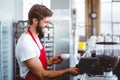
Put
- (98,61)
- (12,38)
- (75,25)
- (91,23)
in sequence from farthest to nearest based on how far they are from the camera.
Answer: (91,23) < (75,25) < (12,38) < (98,61)

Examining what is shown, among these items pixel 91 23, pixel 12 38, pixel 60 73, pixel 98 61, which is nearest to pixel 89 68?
pixel 98 61

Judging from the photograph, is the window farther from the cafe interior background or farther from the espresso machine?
the espresso machine

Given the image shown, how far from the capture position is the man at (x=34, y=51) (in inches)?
86.0

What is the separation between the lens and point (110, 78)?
202 cm

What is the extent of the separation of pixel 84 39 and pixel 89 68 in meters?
5.58

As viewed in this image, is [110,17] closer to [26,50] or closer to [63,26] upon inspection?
[63,26]

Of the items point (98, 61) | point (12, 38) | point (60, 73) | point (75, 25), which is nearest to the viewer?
point (98, 61)

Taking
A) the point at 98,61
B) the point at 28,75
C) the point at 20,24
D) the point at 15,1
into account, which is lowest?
the point at 28,75

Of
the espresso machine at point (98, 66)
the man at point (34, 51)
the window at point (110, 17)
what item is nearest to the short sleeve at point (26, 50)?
the man at point (34, 51)

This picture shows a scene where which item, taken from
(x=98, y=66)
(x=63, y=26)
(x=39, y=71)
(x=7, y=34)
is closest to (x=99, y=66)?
(x=98, y=66)

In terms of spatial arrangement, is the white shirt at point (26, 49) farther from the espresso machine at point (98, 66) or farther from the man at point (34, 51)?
the espresso machine at point (98, 66)

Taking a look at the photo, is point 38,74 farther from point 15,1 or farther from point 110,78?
point 15,1

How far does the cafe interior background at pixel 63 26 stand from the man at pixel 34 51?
0.43 metres

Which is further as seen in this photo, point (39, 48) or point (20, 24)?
point (20, 24)
